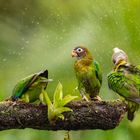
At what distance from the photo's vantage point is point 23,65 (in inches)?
109

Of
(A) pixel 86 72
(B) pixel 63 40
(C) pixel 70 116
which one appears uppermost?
(B) pixel 63 40

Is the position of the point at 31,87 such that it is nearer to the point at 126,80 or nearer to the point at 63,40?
the point at 126,80

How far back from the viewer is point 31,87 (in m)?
1.22

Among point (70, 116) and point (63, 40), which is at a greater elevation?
point (63, 40)

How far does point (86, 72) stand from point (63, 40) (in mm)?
1549

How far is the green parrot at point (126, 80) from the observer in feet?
3.97

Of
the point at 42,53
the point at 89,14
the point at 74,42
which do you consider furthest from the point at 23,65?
the point at 89,14

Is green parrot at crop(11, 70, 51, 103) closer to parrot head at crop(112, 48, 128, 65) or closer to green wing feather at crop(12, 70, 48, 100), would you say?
green wing feather at crop(12, 70, 48, 100)

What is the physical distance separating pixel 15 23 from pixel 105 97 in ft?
2.65

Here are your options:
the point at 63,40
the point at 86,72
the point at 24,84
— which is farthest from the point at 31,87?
the point at 63,40

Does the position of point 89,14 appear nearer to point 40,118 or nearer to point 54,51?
point 54,51

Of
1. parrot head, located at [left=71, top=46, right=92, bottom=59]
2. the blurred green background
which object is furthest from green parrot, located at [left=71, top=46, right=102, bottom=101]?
the blurred green background

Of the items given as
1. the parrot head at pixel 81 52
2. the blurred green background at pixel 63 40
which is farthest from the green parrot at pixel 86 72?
the blurred green background at pixel 63 40

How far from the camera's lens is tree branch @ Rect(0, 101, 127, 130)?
119 centimetres
